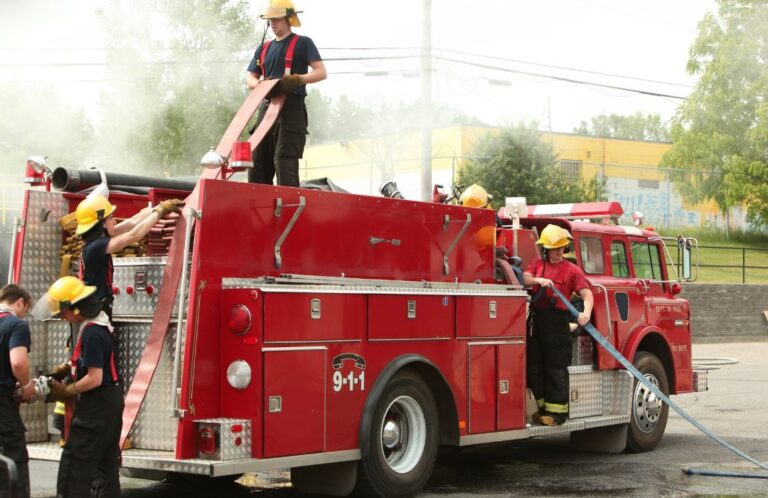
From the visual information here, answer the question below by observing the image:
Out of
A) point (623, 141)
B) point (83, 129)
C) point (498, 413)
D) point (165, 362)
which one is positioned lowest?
point (498, 413)

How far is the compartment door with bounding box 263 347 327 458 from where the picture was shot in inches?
256

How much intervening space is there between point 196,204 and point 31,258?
5.49 feet

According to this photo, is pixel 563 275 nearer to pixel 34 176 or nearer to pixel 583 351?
pixel 583 351

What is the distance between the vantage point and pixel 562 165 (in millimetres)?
36312

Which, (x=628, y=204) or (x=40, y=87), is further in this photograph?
(x=628, y=204)

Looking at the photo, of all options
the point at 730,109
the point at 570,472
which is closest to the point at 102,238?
the point at 570,472

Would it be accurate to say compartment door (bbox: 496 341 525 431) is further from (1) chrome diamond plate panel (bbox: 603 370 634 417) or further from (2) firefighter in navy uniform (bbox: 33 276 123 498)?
(2) firefighter in navy uniform (bbox: 33 276 123 498)

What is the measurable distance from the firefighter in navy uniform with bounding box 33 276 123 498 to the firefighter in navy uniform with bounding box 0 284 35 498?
0.94ft

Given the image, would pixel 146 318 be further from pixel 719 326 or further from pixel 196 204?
pixel 719 326

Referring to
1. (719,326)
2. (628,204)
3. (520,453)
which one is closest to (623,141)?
(628,204)

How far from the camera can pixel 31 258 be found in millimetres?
7539

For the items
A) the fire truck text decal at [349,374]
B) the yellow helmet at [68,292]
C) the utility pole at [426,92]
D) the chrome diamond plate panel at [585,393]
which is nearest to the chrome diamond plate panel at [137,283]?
the yellow helmet at [68,292]

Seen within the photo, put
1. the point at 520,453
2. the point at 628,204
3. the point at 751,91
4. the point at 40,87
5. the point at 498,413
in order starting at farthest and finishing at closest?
the point at 628,204 → the point at 751,91 → the point at 40,87 → the point at 520,453 → the point at 498,413

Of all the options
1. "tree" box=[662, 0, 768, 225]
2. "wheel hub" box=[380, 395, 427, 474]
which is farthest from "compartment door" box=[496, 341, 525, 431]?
"tree" box=[662, 0, 768, 225]
